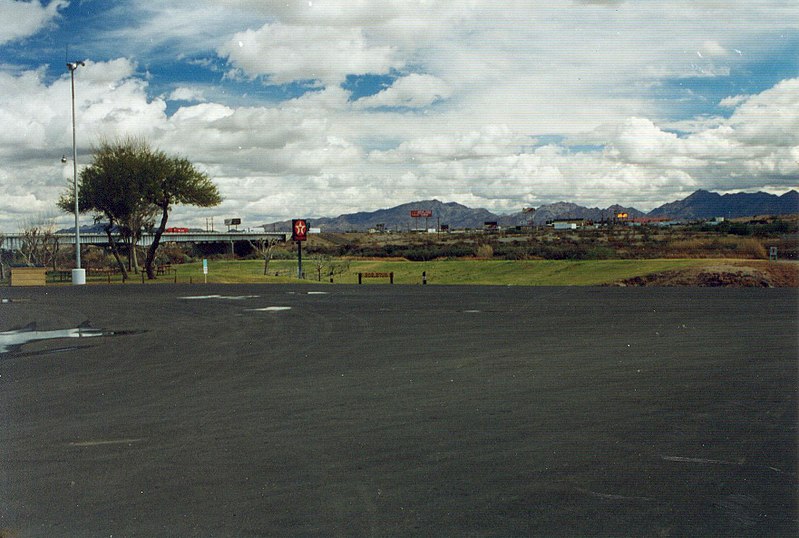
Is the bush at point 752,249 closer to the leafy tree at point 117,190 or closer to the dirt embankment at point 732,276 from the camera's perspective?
the dirt embankment at point 732,276

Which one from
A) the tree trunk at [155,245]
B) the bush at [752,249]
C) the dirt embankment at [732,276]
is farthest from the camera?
the bush at [752,249]

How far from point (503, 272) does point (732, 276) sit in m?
24.9

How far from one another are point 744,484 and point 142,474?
5.51m

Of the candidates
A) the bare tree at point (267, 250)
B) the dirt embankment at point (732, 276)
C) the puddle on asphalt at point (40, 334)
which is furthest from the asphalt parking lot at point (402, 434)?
the bare tree at point (267, 250)

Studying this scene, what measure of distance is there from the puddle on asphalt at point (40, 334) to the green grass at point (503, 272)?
32.9 meters

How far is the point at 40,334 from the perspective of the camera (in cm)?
2002

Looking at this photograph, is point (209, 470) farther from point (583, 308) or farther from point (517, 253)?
point (517, 253)

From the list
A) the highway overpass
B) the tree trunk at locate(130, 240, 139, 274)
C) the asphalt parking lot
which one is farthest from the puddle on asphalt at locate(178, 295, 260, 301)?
the highway overpass

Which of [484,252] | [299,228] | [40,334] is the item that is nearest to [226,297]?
[40,334]

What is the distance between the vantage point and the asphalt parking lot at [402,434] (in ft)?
20.0

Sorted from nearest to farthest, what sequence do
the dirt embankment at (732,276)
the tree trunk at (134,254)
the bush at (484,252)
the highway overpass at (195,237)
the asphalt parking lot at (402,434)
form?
the asphalt parking lot at (402,434), the dirt embankment at (732,276), the tree trunk at (134,254), the bush at (484,252), the highway overpass at (195,237)

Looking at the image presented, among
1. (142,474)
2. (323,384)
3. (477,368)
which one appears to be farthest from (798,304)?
(142,474)

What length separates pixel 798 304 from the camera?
27.5m

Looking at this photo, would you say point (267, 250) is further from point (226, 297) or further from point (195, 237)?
point (226, 297)
